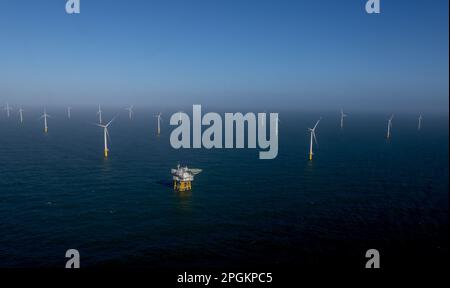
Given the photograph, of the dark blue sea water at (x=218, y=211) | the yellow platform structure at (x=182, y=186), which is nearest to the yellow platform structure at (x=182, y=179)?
the yellow platform structure at (x=182, y=186)

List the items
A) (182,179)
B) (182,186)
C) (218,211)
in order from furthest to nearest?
(182,186) → (182,179) → (218,211)

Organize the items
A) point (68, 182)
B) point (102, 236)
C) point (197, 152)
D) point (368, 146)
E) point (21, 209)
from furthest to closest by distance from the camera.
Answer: point (368, 146)
point (197, 152)
point (68, 182)
point (21, 209)
point (102, 236)

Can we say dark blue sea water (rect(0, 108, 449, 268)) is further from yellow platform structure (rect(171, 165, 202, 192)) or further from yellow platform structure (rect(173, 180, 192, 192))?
yellow platform structure (rect(171, 165, 202, 192))

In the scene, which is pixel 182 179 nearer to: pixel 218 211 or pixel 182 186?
pixel 182 186

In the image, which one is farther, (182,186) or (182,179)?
(182,186)

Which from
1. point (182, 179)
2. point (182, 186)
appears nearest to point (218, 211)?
point (182, 179)
